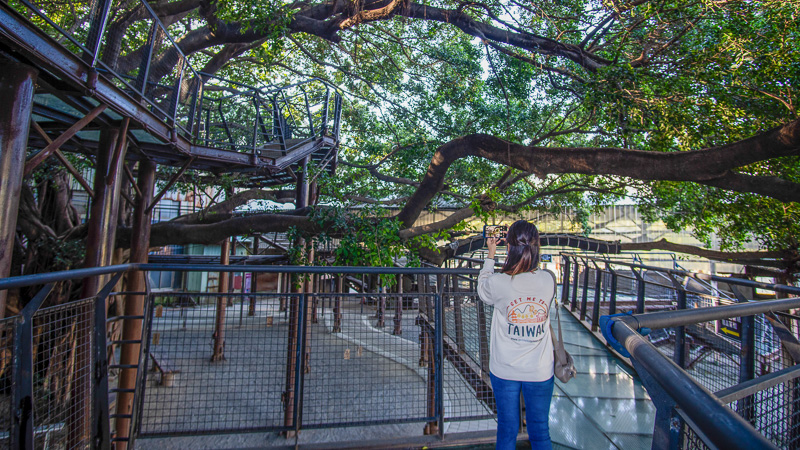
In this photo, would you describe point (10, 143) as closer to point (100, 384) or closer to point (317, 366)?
point (100, 384)

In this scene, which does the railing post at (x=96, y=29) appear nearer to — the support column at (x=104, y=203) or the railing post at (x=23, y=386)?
the support column at (x=104, y=203)

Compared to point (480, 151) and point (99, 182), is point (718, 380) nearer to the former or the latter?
point (480, 151)

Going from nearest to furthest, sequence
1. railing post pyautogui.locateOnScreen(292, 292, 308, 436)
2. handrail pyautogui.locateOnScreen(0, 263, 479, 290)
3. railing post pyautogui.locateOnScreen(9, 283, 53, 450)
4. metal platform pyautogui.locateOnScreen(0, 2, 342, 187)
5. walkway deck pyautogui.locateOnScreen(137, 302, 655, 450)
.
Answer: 1. railing post pyautogui.locateOnScreen(9, 283, 53, 450)
2. handrail pyautogui.locateOnScreen(0, 263, 479, 290)
3. railing post pyautogui.locateOnScreen(292, 292, 308, 436)
4. metal platform pyautogui.locateOnScreen(0, 2, 342, 187)
5. walkway deck pyautogui.locateOnScreen(137, 302, 655, 450)

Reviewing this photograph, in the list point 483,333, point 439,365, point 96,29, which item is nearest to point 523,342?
point 439,365

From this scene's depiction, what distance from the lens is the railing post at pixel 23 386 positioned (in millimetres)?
2020

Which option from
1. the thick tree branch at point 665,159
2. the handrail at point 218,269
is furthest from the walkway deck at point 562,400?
the thick tree branch at point 665,159

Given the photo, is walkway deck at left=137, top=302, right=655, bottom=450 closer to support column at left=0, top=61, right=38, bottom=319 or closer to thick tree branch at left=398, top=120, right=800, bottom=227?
support column at left=0, top=61, right=38, bottom=319

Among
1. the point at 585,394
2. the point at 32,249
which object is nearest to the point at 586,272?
→ the point at 585,394

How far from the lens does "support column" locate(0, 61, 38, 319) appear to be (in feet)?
10.6

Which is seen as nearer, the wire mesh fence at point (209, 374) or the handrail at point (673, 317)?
the handrail at point (673, 317)

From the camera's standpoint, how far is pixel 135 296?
6.05m

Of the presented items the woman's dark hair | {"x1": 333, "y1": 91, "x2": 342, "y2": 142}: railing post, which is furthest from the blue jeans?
{"x1": 333, "y1": 91, "x2": 342, "y2": 142}: railing post

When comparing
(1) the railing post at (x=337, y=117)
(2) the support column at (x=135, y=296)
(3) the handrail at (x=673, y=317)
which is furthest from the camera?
(1) the railing post at (x=337, y=117)

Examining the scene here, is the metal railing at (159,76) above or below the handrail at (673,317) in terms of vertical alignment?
above
